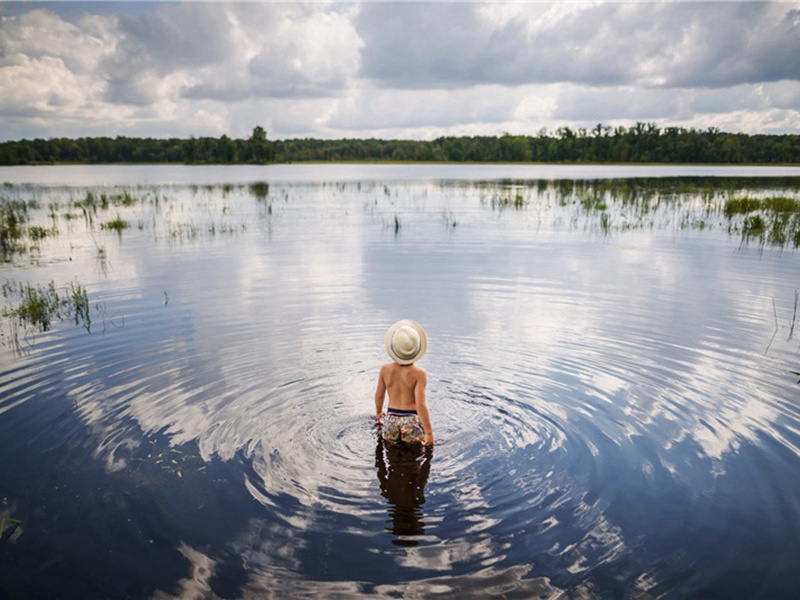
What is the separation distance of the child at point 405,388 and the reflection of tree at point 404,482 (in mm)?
145

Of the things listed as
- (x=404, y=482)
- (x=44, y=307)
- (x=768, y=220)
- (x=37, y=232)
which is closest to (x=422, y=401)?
(x=404, y=482)

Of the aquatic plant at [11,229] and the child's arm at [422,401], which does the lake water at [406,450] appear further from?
the aquatic plant at [11,229]

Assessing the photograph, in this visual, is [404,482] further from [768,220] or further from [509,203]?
[509,203]

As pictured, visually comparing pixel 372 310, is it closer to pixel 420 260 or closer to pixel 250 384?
pixel 250 384

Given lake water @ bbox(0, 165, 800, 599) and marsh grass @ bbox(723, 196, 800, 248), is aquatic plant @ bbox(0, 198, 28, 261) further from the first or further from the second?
marsh grass @ bbox(723, 196, 800, 248)

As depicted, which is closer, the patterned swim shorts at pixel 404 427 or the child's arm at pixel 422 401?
the child's arm at pixel 422 401

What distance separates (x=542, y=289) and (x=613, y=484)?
9611 millimetres

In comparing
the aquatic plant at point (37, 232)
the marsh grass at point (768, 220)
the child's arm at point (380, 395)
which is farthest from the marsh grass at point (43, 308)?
the marsh grass at point (768, 220)

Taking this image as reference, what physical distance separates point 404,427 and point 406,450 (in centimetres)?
28

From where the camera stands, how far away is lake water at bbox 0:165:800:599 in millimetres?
4750

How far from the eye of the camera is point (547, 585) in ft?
14.9

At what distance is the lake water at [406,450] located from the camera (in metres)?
4.75

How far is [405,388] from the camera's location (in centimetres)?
651

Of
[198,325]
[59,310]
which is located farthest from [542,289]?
[59,310]
